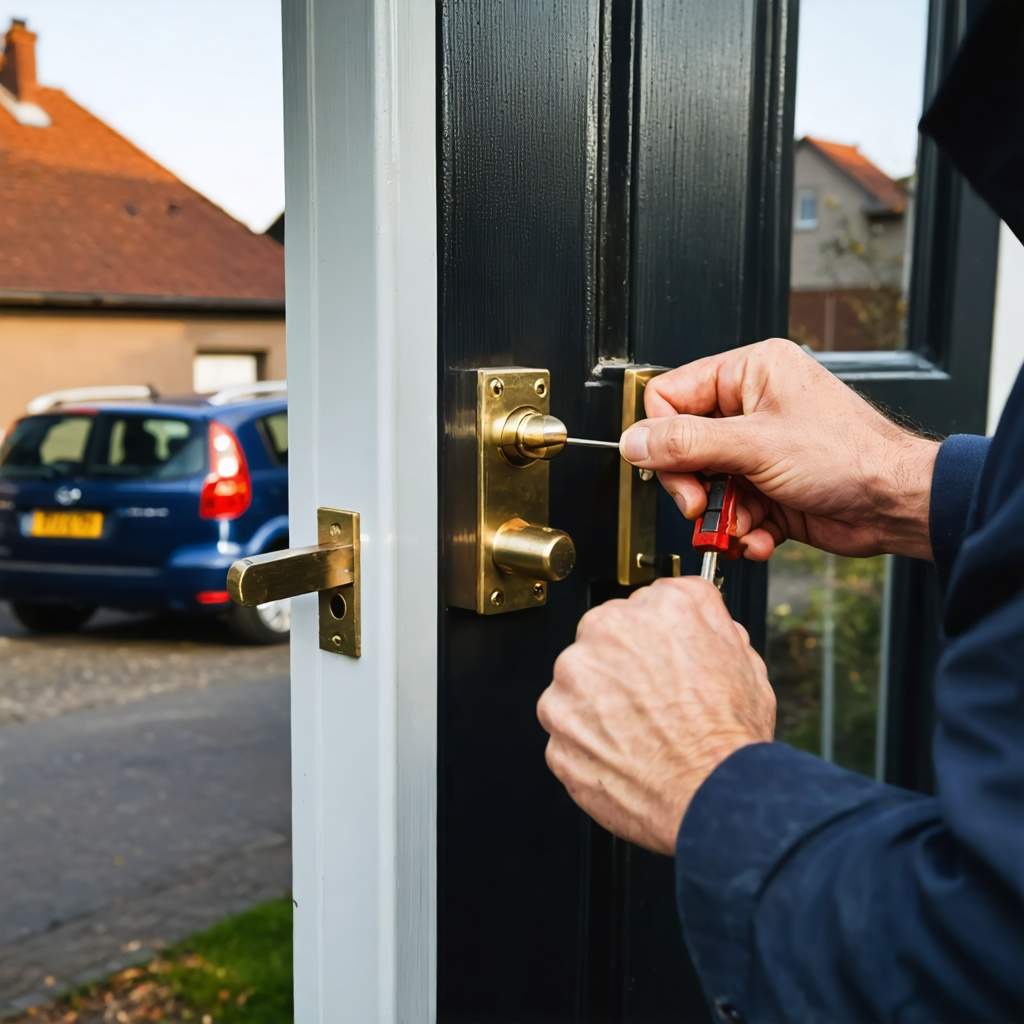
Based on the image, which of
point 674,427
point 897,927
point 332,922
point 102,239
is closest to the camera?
point 897,927

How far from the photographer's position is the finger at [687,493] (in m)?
1.11

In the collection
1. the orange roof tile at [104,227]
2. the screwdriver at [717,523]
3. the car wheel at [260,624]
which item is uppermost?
the orange roof tile at [104,227]

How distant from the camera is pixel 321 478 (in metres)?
1.15

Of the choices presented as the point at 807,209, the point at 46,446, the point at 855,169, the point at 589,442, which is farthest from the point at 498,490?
the point at 46,446

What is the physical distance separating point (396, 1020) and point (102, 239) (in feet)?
50.9

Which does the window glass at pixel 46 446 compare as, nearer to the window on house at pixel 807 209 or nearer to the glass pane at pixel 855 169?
the glass pane at pixel 855 169

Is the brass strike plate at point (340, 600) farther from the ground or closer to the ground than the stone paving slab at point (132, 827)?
farther from the ground

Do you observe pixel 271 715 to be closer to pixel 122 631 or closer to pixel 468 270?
pixel 122 631

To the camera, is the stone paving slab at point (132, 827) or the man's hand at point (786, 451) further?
the stone paving slab at point (132, 827)

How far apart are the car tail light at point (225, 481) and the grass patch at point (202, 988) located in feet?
11.0

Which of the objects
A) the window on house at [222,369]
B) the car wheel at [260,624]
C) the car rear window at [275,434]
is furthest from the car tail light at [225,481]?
the window on house at [222,369]

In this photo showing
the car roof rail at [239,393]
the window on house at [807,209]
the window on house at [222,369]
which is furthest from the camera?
the window on house at [222,369]

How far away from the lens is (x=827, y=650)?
10.3 feet

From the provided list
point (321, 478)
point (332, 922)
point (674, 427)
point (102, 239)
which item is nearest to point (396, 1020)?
point (332, 922)
